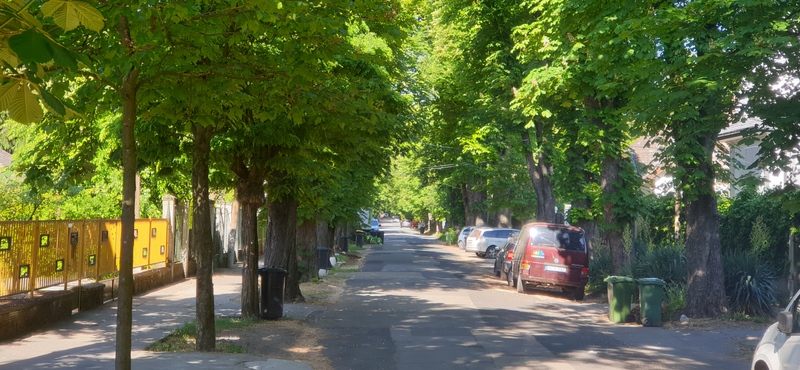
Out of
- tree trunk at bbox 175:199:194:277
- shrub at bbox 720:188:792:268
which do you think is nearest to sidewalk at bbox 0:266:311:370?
Answer: tree trunk at bbox 175:199:194:277

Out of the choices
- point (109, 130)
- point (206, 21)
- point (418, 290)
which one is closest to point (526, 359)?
point (206, 21)

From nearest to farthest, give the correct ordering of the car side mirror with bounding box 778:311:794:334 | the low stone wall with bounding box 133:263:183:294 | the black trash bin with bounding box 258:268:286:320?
the car side mirror with bounding box 778:311:794:334 < the black trash bin with bounding box 258:268:286:320 < the low stone wall with bounding box 133:263:183:294

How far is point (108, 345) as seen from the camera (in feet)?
32.0

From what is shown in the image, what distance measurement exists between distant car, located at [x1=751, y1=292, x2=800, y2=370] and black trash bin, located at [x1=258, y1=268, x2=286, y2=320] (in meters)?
9.11

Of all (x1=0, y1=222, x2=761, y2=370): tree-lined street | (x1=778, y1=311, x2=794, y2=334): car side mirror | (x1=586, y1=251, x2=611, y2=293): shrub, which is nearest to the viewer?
(x1=778, y1=311, x2=794, y2=334): car side mirror

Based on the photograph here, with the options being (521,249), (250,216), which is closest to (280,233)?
(250,216)

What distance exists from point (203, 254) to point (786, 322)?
716 cm

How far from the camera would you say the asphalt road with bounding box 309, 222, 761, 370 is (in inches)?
381

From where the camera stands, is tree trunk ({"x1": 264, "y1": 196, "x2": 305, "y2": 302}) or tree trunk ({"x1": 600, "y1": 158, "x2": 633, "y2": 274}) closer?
tree trunk ({"x1": 264, "y1": 196, "x2": 305, "y2": 302})

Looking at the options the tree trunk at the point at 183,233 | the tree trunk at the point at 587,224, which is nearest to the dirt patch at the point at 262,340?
the tree trunk at the point at 183,233

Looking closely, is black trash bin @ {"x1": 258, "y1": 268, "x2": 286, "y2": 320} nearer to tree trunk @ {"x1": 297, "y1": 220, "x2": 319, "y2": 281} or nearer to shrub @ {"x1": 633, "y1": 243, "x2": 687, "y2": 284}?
tree trunk @ {"x1": 297, "y1": 220, "x2": 319, "y2": 281}

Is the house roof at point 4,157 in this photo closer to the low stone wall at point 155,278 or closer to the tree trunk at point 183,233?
the tree trunk at point 183,233

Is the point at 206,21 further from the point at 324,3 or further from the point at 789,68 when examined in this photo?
the point at 789,68

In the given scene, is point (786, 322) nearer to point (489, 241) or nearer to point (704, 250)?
point (704, 250)
